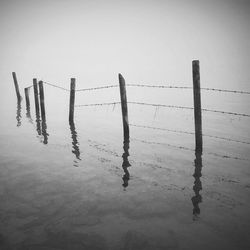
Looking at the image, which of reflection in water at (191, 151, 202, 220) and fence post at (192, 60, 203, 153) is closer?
reflection in water at (191, 151, 202, 220)

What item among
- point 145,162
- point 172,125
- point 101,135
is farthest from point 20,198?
point 172,125

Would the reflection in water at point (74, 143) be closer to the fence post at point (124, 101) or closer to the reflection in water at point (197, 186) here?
the fence post at point (124, 101)

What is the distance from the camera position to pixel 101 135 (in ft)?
44.7

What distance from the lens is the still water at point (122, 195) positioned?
499cm

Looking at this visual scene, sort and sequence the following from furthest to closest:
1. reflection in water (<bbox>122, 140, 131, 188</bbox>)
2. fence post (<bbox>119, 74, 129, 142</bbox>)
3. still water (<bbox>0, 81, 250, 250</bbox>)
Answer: fence post (<bbox>119, 74, 129, 142</bbox>), reflection in water (<bbox>122, 140, 131, 188</bbox>), still water (<bbox>0, 81, 250, 250</bbox>)

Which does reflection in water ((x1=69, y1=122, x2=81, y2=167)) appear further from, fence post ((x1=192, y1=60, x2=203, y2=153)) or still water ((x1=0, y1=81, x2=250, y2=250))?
fence post ((x1=192, y1=60, x2=203, y2=153))

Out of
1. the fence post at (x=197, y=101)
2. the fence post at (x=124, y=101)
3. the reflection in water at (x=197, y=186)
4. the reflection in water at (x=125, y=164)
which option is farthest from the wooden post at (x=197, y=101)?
the fence post at (x=124, y=101)

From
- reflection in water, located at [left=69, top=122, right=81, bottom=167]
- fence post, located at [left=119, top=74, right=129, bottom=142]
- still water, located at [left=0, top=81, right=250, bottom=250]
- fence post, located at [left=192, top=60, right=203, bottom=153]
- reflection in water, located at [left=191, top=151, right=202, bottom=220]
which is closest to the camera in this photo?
still water, located at [left=0, top=81, right=250, bottom=250]

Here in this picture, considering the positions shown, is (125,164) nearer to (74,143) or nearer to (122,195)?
(122,195)

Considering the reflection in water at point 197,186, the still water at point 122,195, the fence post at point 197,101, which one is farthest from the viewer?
the fence post at point 197,101

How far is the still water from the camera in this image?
499 centimetres

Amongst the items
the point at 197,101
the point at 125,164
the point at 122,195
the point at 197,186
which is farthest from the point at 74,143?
the point at 197,186

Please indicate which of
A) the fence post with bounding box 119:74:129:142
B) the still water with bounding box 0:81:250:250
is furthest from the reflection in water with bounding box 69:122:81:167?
the fence post with bounding box 119:74:129:142

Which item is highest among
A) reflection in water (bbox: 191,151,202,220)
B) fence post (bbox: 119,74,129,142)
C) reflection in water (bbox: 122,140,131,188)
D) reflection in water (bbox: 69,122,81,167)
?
fence post (bbox: 119,74,129,142)
